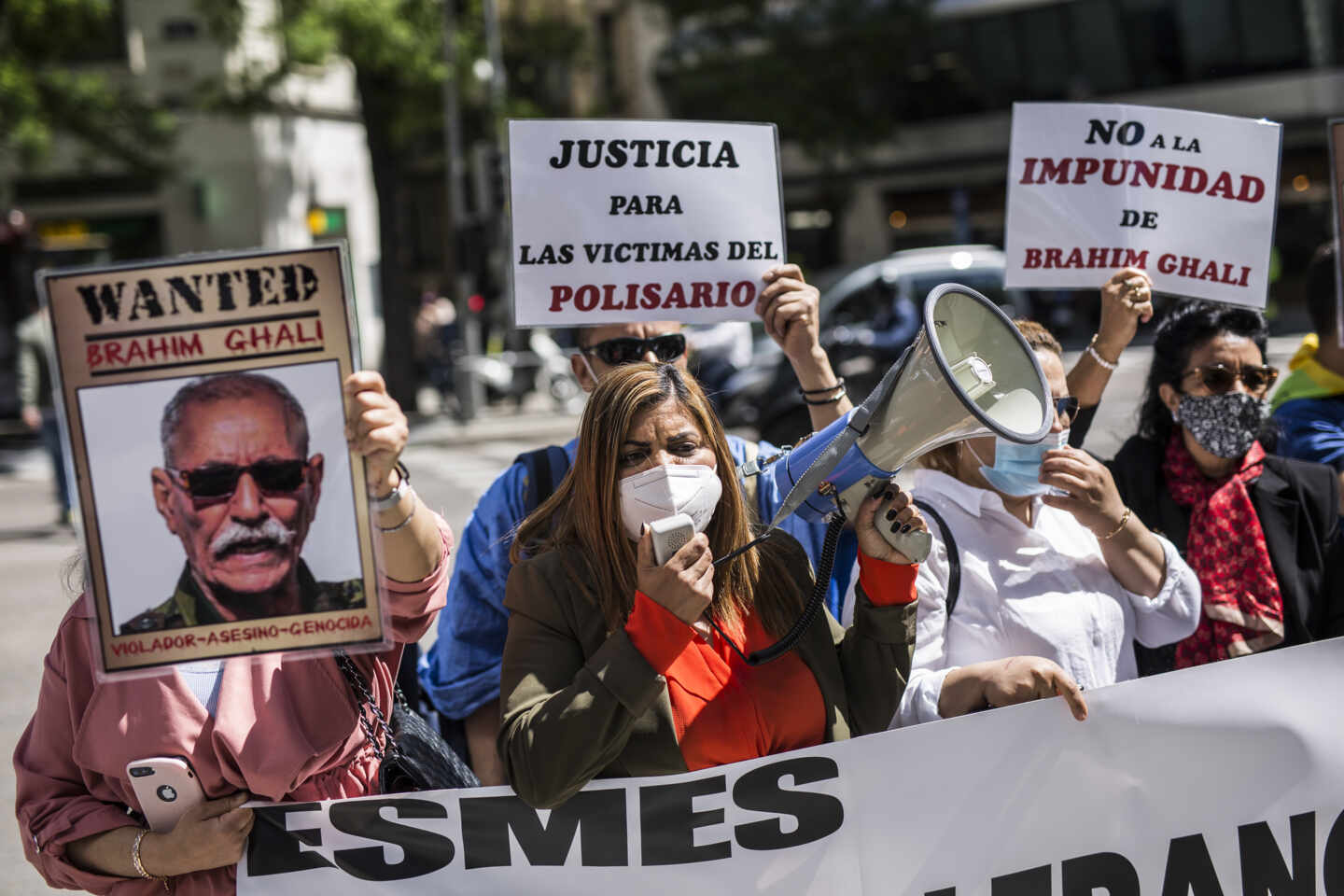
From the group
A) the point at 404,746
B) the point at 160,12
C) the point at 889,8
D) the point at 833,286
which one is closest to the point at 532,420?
the point at 833,286

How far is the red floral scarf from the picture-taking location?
2875 mm

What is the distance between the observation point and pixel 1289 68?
1078 inches

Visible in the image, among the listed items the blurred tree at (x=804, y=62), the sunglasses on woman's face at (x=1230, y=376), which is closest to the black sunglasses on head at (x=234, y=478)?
the sunglasses on woman's face at (x=1230, y=376)

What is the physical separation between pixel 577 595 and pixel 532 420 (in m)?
16.5

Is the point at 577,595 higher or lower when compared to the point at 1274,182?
lower

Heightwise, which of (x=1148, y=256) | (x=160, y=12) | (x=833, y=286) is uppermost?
(x=160, y=12)

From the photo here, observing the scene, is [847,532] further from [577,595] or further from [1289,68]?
[1289,68]

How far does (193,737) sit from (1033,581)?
1.58 metres

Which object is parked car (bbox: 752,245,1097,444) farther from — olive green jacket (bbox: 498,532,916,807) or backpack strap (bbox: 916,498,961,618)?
olive green jacket (bbox: 498,532,916,807)

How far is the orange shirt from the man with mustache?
0.66 meters

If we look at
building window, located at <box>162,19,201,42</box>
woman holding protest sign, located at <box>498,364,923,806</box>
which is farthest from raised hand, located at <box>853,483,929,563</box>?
building window, located at <box>162,19,201,42</box>

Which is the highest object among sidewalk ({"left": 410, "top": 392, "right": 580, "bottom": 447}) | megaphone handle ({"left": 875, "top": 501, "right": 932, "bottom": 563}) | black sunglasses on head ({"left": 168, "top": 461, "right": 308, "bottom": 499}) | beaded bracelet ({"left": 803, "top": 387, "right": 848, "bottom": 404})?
black sunglasses on head ({"left": 168, "top": 461, "right": 308, "bottom": 499})

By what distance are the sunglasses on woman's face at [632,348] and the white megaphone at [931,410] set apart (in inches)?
28.8

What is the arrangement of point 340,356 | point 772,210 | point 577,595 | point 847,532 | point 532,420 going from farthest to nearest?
point 532,420 < point 772,210 < point 847,532 < point 577,595 < point 340,356
